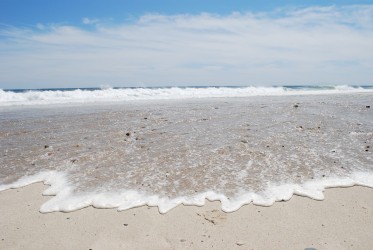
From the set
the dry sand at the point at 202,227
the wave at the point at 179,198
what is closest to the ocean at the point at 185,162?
the wave at the point at 179,198

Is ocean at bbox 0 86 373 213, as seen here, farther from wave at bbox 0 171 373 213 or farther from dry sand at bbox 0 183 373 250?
dry sand at bbox 0 183 373 250

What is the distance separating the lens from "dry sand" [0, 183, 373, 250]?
309 centimetres

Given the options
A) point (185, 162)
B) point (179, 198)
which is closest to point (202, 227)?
point (179, 198)

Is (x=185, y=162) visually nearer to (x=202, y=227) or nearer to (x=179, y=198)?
(x=179, y=198)

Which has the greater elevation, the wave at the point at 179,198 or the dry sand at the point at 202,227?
the wave at the point at 179,198

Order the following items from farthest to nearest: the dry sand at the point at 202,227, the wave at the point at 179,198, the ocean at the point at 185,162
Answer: the ocean at the point at 185,162 → the wave at the point at 179,198 → the dry sand at the point at 202,227

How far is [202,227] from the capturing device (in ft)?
11.0

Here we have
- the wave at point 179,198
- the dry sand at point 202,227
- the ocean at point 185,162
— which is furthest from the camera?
the ocean at point 185,162

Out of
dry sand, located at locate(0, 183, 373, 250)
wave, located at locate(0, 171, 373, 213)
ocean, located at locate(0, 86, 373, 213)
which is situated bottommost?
dry sand, located at locate(0, 183, 373, 250)

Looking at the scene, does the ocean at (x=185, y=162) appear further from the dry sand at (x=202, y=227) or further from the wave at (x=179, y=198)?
the dry sand at (x=202, y=227)

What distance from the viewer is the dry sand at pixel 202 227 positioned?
3.09m

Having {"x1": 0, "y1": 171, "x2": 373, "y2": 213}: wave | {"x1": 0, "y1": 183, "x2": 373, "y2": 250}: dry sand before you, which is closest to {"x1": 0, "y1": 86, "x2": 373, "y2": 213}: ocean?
{"x1": 0, "y1": 171, "x2": 373, "y2": 213}: wave

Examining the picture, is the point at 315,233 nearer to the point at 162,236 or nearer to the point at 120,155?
the point at 162,236

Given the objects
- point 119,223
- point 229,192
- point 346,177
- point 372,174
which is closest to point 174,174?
point 229,192
